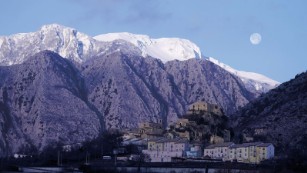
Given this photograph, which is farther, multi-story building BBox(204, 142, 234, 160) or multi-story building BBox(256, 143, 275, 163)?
multi-story building BBox(204, 142, 234, 160)

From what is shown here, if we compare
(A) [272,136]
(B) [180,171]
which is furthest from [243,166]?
(A) [272,136]

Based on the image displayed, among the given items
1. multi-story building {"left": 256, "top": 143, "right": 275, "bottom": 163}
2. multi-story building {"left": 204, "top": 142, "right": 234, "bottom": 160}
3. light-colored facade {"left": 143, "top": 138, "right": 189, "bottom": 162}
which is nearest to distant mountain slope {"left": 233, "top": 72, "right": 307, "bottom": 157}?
multi-story building {"left": 256, "top": 143, "right": 275, "bottom": 163}

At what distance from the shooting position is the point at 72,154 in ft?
408

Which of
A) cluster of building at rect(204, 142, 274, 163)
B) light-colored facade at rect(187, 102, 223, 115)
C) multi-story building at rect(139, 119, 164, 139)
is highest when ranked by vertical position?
light-colored facade at rect(187, 102, 223, 115)

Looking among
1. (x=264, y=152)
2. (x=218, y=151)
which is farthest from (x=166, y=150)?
(x=264, y=152)

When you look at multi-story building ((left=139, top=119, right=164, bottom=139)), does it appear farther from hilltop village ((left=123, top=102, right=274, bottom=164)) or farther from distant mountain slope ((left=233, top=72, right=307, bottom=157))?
distant mountain slope ((left=233, top=72, right=307, bottom=157))

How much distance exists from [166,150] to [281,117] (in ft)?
86.3

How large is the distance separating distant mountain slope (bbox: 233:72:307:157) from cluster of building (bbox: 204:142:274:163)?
11.8 feet

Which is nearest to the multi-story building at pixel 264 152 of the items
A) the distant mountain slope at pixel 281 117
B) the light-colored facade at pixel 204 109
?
the distant mountain slope at pixel 281 117

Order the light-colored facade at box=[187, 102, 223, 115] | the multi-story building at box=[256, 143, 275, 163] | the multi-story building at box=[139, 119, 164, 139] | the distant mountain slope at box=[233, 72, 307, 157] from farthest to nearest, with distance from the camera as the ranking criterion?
the light-colored facade at box=[187, 102, 223, 115], the multi-story building at box=[139, 119, 164, 139], the distant mountain slope at box=[233, 72, 307, 157], the multi-story building at box=[256, 143, 275, 163]

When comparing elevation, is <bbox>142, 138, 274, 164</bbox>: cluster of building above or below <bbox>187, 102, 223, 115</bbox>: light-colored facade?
below

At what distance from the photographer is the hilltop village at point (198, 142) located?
339ft

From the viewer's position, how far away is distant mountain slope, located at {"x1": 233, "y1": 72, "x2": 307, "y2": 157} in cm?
11169

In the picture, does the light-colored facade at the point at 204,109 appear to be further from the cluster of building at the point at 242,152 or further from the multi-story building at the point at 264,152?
the multi-story building at the point at 264,152
